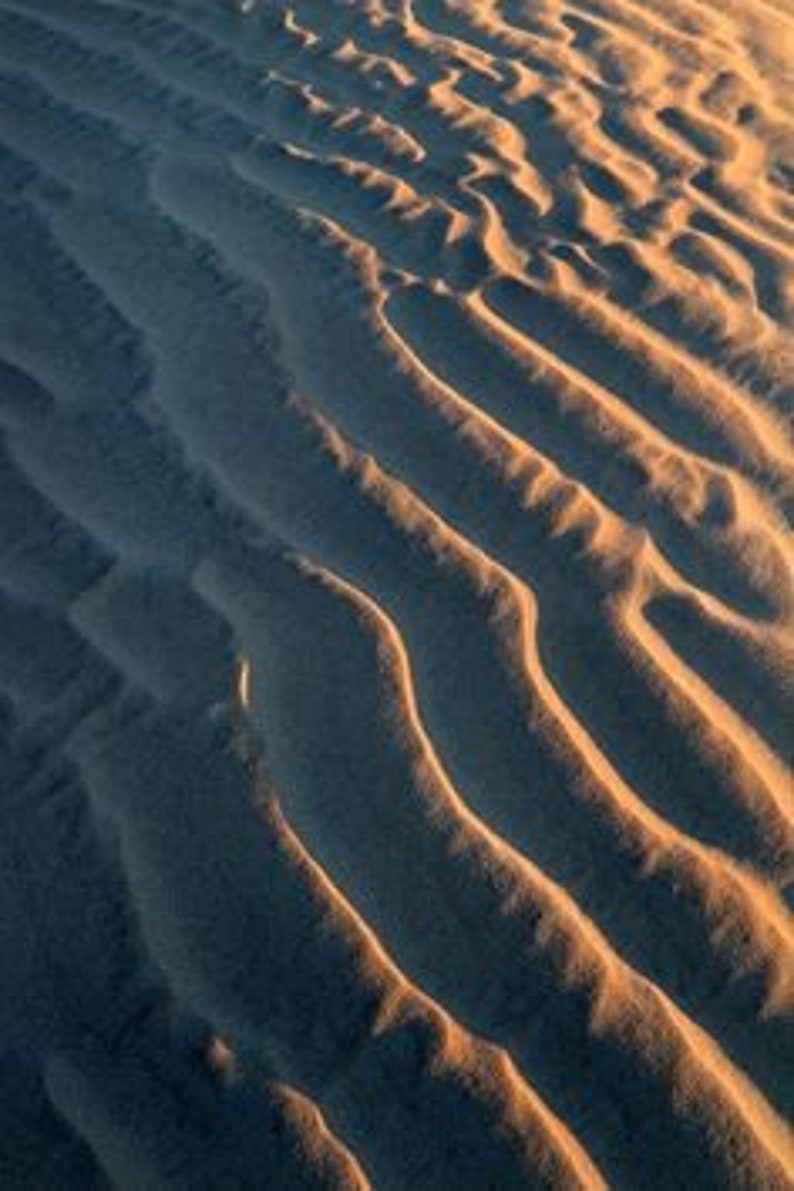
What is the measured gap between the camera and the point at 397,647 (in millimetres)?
2479

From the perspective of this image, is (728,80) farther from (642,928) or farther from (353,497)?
(642,928)

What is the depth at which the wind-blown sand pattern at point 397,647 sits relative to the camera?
1.96 metres

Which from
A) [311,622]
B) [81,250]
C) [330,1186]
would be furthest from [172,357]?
[330,1186]

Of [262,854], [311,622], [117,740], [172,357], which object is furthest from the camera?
[172,357]

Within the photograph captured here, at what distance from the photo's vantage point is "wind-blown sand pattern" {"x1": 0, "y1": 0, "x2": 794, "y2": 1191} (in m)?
1.96

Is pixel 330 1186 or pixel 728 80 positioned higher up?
pixel 728 80

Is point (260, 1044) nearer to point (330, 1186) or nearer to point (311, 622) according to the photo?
point (330, 1186)

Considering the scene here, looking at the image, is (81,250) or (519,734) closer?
(519,734)

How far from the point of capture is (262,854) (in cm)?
219

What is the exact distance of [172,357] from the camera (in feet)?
10.3

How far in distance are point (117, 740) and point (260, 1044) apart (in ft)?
2.02

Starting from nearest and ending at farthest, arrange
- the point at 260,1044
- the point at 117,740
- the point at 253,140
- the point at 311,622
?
the point at 260,1044
the point at 117,740
the point at 311,622
the point at 253,140

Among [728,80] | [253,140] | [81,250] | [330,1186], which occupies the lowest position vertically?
[330,1186]

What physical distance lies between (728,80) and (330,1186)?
11.7ft
